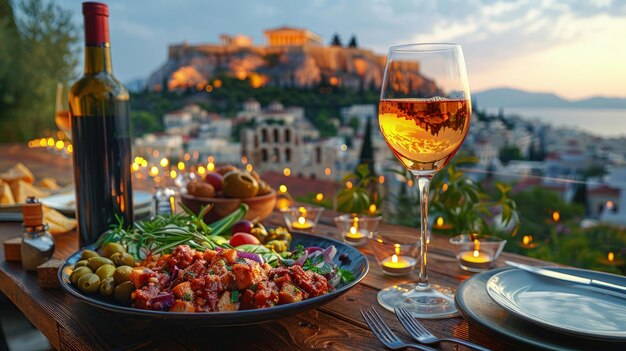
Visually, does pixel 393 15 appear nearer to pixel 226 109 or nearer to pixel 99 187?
pixel 226 109

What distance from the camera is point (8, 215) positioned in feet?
4.41

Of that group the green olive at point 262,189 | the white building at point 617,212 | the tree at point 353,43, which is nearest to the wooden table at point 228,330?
the green olive at point 262,189

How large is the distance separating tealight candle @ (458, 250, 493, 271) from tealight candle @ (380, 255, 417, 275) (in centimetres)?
10

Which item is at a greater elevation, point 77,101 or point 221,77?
point 221,77

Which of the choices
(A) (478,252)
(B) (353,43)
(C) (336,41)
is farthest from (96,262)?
(C) (336,41)

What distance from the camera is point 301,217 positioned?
1.20m

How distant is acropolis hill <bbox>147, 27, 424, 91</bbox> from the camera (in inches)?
758

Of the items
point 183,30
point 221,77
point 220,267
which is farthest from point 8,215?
point 183,30

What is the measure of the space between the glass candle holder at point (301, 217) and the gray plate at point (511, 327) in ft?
1.84

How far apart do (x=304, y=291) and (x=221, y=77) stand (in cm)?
1911

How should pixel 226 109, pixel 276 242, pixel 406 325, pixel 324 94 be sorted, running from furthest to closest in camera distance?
pixel 324 94 → pixel 226 109 → pixel 276 242 → pixel 406 325

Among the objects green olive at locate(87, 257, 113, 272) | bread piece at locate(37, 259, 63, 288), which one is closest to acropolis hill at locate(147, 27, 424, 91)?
bread piece at locate(37, 259, 63, 288)

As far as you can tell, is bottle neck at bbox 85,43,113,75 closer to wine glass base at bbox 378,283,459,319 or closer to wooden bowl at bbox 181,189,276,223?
wooden bowl at bbox 181,189,276,223

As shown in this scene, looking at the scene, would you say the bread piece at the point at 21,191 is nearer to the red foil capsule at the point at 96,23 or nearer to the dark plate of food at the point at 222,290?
the red foil capsule at the point at 96,23
